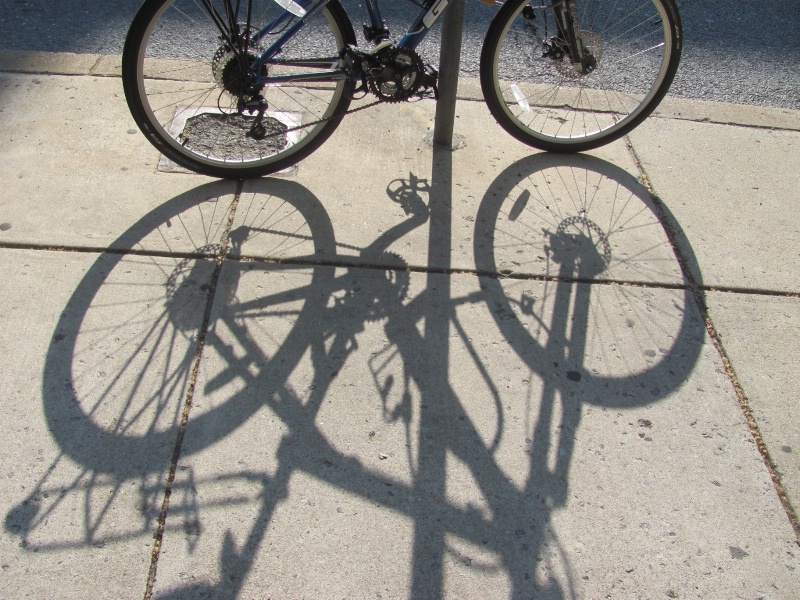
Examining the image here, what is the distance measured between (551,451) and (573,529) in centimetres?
28

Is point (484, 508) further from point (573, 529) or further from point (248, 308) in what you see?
point (248, 308)

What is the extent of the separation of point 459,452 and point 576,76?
2.08 metres

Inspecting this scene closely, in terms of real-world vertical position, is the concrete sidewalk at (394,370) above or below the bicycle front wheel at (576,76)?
below

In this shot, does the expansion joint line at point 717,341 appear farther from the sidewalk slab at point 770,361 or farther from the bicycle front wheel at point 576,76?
the bicycle front wheel at point 576,76

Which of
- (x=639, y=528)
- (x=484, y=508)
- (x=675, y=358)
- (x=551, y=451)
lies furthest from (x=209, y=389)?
(x=675, y=358)

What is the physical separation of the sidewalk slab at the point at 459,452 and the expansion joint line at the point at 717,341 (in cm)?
3

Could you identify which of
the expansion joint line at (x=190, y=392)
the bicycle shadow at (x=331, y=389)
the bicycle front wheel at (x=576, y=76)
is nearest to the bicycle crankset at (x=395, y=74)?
the bicycle front wheel at (x=576, y=76)

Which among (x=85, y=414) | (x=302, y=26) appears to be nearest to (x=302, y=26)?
(x=302, y=26)

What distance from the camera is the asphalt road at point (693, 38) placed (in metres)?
4.48

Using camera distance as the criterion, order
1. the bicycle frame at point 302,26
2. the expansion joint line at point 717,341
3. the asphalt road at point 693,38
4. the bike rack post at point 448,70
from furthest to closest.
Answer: the asphalt road at point 693,38 < the bike rack post at point 448,70 < the bicycle frame at point 302,26 < the expansion joint line at point 717,341

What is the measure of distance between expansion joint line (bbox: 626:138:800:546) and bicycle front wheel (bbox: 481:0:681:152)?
306 millimetres

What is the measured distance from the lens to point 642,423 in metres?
2.46

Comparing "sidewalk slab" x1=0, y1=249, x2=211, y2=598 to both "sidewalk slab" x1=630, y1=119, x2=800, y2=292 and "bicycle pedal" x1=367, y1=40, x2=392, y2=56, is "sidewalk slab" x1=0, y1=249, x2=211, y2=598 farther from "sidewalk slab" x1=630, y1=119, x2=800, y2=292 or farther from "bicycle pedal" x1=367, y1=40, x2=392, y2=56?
"sidewalk slab" x1=630, y1=119, x2=800, y2=292

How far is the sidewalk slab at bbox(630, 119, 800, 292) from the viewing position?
313 centimetres
